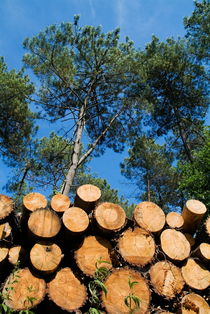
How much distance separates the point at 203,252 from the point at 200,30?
8798 mm

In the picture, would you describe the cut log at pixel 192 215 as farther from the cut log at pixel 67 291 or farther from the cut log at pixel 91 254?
the cut log at pixel 67 291

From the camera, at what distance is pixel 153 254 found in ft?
10.6

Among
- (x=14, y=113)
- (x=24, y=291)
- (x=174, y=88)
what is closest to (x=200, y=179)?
(x=24, y=291)

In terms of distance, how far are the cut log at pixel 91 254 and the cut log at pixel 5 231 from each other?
672mm

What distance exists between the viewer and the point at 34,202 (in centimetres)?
338

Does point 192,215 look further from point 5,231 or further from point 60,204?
point 5,231

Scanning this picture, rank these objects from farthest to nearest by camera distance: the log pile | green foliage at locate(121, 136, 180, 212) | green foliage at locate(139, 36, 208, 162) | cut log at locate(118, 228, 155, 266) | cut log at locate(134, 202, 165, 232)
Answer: green foliage at locate(121, 136, 180, 212) → green foliage at locate(139, 36, 208, 162) → cut log at locate(134, 202, 165, 232) → cut log at locate(118, 228, 155, 266) → the log pile

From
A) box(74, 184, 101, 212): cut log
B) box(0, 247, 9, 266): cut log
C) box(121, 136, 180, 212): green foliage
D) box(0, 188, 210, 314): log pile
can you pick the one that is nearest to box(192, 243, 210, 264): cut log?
box(0, 188, 210, 314): log pile

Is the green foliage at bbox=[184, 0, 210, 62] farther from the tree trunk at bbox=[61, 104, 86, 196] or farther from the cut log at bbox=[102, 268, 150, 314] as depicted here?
the cut log at bbox=[102, 268, 150, 314]

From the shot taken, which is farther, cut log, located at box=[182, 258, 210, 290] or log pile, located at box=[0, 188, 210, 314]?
cut log, located at box=[182, 258, 210, 290]

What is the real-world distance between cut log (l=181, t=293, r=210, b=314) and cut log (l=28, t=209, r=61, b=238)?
1.33 meters

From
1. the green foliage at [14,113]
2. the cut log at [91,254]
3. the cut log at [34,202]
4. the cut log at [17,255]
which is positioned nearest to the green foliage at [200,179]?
the cut log at [91,254]

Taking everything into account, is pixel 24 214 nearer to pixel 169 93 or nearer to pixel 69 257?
pixel 69 257

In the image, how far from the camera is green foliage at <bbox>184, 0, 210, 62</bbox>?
33.7 feet
